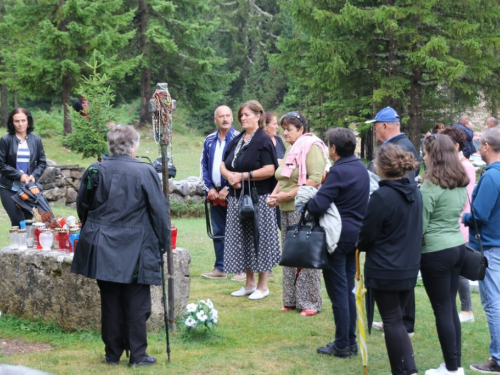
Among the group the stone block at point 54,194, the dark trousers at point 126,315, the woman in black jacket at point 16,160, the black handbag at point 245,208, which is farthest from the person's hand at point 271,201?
the stone block at point 54,194

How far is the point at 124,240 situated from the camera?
4887mm

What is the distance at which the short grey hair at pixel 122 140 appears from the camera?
4.96m

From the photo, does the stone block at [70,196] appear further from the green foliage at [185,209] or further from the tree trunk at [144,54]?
the tree trunk at [144,54]

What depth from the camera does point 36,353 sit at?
217 inches

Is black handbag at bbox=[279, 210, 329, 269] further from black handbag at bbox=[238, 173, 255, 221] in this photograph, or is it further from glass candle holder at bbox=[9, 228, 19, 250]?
glass candle holder at bbox=[9, 228, 19, 250]

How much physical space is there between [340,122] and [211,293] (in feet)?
61.6

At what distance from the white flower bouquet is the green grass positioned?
0.15 metres

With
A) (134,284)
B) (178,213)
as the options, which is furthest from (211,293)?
(178,213)

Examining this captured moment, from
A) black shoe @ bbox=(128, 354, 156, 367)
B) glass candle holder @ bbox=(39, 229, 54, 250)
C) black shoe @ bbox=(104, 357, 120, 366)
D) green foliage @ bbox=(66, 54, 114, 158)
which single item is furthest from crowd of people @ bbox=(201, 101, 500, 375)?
green foliage @ bbox=(66, 54, 114, 158)

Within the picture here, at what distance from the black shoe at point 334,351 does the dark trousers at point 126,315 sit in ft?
4.75

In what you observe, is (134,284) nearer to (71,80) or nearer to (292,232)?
(292,232)

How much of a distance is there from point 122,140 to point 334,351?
7.78 ft

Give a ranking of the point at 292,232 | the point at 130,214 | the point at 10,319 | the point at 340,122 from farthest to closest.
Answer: the point at 340,122 → the point at 10,319 → the point at 292,232 → the point at 130,214

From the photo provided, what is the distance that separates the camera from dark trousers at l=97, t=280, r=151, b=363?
498 centimetres
